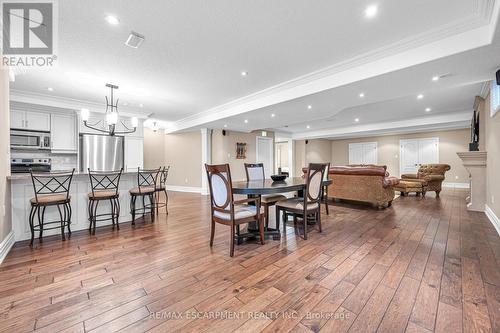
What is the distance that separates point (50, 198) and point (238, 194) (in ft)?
8.38

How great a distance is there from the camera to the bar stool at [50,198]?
2815 millimetres

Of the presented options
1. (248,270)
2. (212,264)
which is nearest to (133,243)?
(212,264)

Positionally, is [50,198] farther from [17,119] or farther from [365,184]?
[365,184]

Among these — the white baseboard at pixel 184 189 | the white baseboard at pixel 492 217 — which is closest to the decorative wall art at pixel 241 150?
the white baseboard at pixel 184 189

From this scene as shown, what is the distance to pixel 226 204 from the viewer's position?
2.48 m

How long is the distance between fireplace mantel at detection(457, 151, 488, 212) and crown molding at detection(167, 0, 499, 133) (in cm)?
275

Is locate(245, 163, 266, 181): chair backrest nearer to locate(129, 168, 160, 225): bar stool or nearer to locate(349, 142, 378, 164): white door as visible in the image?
locate(129, 168, 160, 225): bar stool

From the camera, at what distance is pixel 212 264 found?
2215 millimetres

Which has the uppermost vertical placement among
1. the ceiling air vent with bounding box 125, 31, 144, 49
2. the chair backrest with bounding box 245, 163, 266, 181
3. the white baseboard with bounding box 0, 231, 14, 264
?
the ceiling air vent with bounding box 125, 31, 144, 49

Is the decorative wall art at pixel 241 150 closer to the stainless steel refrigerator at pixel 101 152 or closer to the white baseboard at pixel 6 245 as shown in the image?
the stainless steel refrigerator at pixel 101 152

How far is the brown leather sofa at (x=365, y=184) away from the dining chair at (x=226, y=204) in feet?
10.7

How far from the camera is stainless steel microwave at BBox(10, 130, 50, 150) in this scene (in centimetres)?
470

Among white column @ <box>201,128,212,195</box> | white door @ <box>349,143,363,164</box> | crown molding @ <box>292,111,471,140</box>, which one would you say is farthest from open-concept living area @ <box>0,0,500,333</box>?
white door @ <box>349,143,363,164</box>

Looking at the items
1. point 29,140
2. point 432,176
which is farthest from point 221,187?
point 432,176
